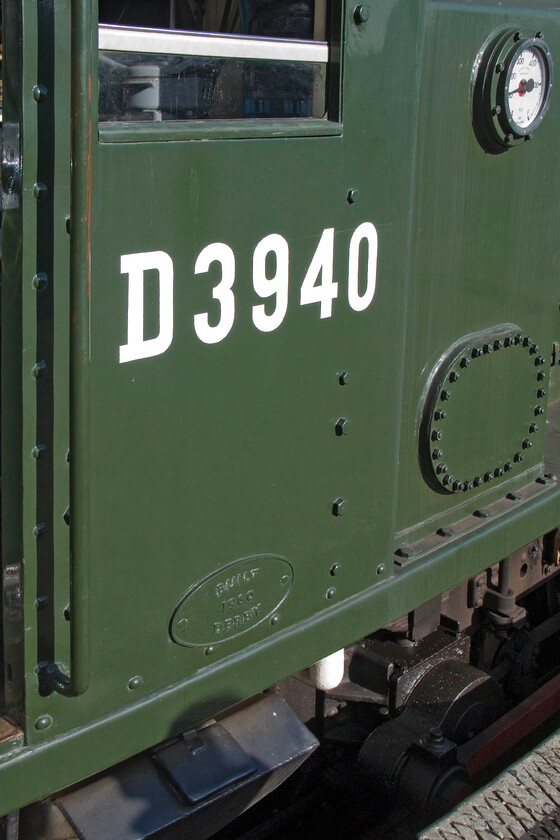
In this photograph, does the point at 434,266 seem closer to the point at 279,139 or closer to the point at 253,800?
the point at 279,139

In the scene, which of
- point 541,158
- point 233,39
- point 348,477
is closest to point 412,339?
point 348,477

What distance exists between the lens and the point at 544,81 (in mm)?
2498

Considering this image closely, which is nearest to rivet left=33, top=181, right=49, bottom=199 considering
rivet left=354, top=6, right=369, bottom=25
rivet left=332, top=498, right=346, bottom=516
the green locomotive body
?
the green locomotive body

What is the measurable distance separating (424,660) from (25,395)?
1832mm

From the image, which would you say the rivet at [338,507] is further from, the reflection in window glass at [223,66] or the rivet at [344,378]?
the reflection in window glass at [223,66]

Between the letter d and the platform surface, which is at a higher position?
the letter d

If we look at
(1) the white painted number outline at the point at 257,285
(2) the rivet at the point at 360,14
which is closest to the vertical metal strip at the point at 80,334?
(1) the white painted number outline at the point at 257,285

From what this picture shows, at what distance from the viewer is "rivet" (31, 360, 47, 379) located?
157cm

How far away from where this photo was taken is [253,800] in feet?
7.13

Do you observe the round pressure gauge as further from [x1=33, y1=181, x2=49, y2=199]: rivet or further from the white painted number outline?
[x1=33, y1=181, x2=49, y2=199]: rivet

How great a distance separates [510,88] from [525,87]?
71 millimetres

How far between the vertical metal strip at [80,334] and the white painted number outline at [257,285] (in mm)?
125

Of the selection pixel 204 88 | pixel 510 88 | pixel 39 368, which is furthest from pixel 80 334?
pixel 510 88

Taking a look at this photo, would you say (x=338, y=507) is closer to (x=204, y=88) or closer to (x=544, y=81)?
(x=204, y=88)
